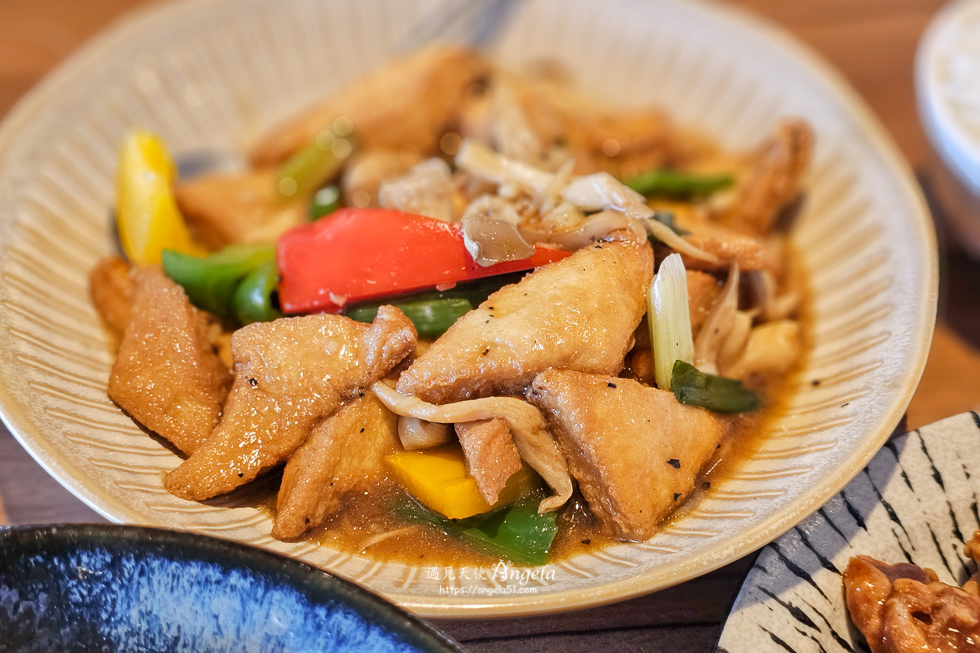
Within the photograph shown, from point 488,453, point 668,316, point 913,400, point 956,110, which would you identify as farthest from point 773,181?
point 488,453

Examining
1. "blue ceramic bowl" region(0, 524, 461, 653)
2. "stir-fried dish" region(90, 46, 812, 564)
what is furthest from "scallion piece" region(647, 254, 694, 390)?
"blue ceramic bowl" region(0, 524, 461, 653)

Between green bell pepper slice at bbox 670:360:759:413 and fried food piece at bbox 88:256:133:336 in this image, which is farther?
fried food piece at bbox 88:256:133:336

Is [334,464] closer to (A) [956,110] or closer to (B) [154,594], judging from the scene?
(B) [154,594]

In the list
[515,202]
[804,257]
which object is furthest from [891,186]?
[515,202]

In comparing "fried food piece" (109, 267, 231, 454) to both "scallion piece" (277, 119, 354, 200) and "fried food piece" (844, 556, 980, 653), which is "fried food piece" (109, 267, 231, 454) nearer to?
"scallion piece" (277, 119, 354, 200)

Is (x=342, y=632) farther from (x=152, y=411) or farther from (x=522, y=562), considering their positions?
(x=152, y=411)

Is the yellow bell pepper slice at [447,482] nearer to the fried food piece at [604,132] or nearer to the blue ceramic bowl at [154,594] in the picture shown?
the blue ceramic bowl at [154,594]
